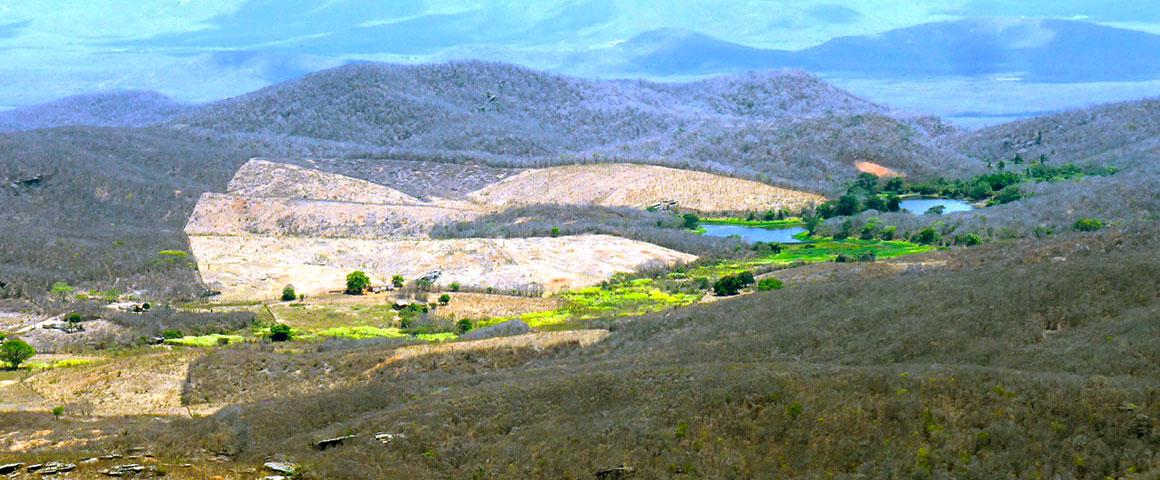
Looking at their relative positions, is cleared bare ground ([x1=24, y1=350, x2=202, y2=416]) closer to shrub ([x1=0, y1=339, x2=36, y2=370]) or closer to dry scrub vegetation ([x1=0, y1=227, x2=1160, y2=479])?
dry scrub vegetation ([x1=0, y1=227, x2=1160, y2=479])

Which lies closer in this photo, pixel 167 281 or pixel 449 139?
pixel 167 281

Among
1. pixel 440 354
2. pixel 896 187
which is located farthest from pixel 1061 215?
pixel 440 354

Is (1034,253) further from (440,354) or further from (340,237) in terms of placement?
(340,237)

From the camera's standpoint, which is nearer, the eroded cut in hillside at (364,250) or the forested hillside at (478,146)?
the eroded cut in hillside at (364,250)

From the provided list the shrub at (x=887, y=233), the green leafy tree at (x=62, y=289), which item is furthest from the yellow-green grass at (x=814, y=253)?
the green leafy tree at (x=62, y=289)

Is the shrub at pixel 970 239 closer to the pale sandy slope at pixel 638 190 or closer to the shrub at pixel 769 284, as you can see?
the shrub at pixel 769 284

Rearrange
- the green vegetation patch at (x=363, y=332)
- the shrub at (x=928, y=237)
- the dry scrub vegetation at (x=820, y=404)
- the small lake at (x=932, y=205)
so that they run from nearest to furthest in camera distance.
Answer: the dry scrub vegetation at (x=820, y=404)
the green vegetation patch at (x=363, y=332)
the shrub at (x=928, y=237)
the small lake at (x=932, y=205)
